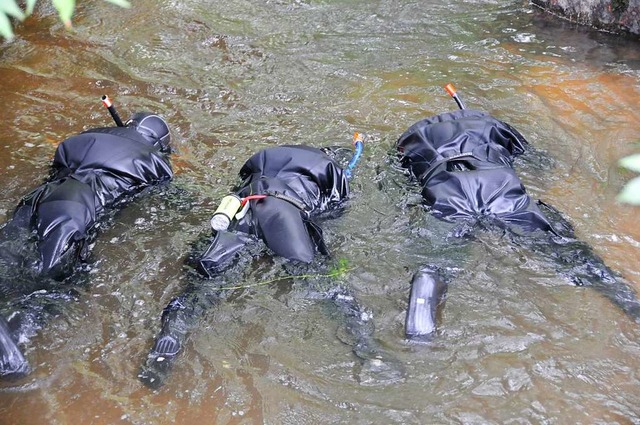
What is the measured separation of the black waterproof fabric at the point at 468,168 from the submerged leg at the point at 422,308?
652mm

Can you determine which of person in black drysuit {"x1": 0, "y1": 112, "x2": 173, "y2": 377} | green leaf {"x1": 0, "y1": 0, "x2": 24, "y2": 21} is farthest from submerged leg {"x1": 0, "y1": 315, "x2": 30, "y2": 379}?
green leaf {"x1": 0, "y1": 0, "x2": 24, "y2": 21}

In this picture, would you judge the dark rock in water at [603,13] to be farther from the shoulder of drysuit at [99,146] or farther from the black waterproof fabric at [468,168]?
the shoulder of drysuit at [99,146]

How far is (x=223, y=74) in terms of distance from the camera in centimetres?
598

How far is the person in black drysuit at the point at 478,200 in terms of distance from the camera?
10.2ft

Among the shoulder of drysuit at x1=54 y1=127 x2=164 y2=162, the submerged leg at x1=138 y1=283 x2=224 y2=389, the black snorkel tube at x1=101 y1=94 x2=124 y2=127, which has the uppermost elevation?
the black snorkel tube at x1=101 y1=94 x2=124 y2=127

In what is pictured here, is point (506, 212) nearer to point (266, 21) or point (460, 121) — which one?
point (460, 121)

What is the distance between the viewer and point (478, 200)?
139 inches

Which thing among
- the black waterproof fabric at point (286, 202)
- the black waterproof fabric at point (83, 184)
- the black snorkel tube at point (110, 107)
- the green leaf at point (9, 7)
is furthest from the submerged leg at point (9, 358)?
the green leaf at point (9, 7)

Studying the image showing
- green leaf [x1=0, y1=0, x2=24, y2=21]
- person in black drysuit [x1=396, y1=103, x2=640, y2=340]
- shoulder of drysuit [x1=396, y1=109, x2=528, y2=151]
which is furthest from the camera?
shoulder of drysuit [x1=396, y1=109, x2=528, y2=151]

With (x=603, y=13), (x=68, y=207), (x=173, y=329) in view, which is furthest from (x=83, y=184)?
(x=603, y=13)

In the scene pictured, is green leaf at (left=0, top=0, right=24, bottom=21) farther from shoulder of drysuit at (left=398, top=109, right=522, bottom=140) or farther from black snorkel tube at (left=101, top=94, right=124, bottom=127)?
shoulder of drysuit at (left=398, top=109, right=522, bottom=140)

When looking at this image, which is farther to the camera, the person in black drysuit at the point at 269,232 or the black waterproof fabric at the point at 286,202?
the black waterproof fabric at the point at 286,202

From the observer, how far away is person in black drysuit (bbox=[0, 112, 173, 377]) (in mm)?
3178

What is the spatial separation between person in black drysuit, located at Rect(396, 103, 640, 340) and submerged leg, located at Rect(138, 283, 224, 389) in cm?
106
